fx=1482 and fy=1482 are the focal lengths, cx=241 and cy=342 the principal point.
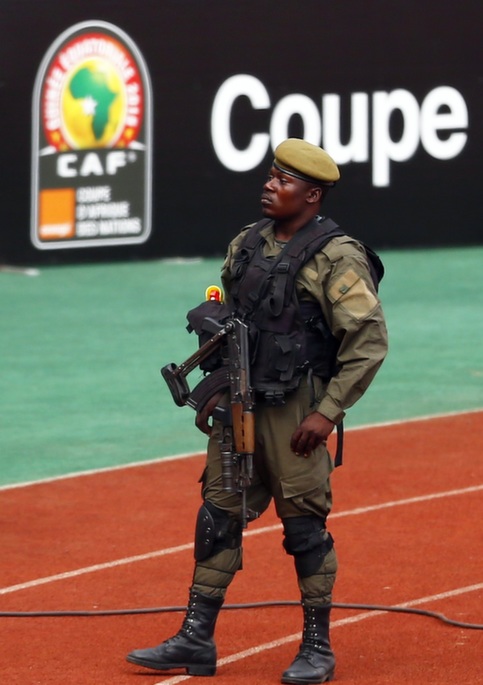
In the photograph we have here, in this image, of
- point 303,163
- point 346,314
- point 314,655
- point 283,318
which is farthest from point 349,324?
point 314,655

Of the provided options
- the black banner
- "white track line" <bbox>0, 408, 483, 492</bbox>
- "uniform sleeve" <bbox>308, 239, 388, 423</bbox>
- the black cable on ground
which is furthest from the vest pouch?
the black banner

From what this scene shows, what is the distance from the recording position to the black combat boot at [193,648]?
5.91 m

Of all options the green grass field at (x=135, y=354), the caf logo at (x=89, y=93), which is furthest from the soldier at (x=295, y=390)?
the caf logo at (x=89, y=93)

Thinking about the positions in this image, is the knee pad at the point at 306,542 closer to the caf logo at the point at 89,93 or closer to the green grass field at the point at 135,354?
the green grass field at the point at 135,354

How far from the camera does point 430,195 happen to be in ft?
64.5

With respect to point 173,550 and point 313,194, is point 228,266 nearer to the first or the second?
point 313,194

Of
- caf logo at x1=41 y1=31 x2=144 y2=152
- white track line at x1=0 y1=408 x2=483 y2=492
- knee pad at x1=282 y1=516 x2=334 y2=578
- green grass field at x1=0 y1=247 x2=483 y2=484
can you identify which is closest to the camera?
knee pad at x1=282 y1=516 x2=334 y2=578

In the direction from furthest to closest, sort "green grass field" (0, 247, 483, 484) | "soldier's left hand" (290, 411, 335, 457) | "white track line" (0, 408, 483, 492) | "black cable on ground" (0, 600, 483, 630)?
"green grass field" (0, 247, 483, 484)
"white track line" (0, 408, 483, 492)
"black cable on ground" (0, 600, 483, 630)
"soldier's left hand" (290, 411, 335, 457)

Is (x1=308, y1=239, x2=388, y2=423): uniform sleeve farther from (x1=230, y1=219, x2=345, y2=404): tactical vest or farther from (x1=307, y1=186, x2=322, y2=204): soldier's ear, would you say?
(x1=307, y1=186, x2=322, y2=204): soldier's ear

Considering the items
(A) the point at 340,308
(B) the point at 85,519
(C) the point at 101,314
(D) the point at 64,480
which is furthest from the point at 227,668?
(C) the point at 101,314

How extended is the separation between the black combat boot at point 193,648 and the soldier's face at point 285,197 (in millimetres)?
1561

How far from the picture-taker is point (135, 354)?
45.5ft

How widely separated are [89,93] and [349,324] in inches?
508

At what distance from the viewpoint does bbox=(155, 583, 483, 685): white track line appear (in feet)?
19.5
